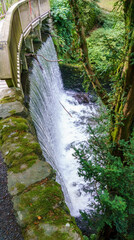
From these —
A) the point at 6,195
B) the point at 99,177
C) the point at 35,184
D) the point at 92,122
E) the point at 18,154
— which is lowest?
the point at 92,122

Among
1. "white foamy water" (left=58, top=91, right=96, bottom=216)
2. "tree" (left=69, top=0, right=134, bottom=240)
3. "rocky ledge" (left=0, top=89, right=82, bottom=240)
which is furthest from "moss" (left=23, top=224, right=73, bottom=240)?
"white foamy water" (left=58, top=91, right=96, bottom=216)

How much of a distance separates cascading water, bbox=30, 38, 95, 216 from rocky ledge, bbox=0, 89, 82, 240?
1260 mm

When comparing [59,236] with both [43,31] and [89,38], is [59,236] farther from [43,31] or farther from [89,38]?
[89,38]

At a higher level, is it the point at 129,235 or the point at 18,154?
the point at 18,154

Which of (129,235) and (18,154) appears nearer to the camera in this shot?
(18,154)

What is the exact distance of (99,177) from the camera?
9.43 ft

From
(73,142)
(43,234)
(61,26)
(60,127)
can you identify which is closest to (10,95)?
(43,234)

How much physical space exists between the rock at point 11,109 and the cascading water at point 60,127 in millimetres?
893

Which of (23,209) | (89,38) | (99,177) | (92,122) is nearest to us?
(23,209)

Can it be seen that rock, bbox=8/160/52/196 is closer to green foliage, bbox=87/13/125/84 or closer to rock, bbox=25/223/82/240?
rock, bbox=25/223/82/240

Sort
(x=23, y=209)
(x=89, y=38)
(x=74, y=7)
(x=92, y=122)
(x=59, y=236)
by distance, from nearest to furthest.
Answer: (x=59, y=236) < (x=23, y=209) < (x=74, y=7) < (x=92, y=122) < (x=89, y=38)

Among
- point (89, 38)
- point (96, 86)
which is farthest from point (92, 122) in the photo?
point (89, 38)

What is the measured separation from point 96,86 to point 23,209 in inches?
98.7

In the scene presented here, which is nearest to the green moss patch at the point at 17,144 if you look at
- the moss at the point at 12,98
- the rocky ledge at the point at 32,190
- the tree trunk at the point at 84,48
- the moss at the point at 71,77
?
the rocky ledge at the point at 32,190
